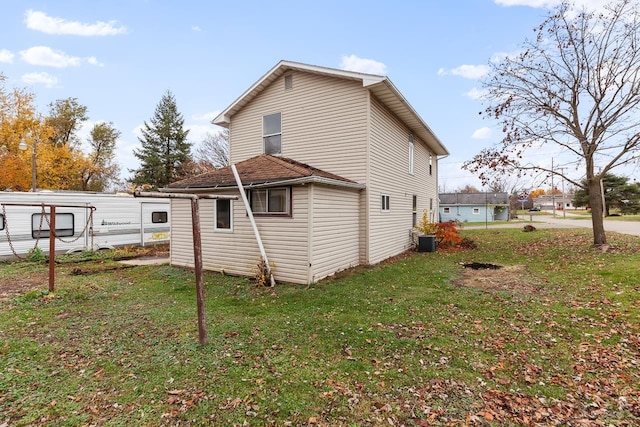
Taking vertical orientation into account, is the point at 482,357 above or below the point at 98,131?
below

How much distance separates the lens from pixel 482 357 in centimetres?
397

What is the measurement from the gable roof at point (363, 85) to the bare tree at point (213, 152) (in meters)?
18.9

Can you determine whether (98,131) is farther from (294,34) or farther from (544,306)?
(544,306)

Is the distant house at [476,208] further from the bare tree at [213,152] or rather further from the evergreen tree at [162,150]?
the evergreen tree at [162,150]

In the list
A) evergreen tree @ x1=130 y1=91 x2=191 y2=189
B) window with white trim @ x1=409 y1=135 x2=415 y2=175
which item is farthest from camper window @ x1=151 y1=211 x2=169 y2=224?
evergreen tree @ x1=130 y1=91 x2=191 y2=189

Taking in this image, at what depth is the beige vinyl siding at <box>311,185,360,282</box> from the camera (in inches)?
305

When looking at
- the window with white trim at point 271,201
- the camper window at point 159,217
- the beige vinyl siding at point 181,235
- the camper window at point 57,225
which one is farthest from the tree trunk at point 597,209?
the camper window at point 57,225

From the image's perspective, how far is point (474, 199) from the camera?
41.8 m

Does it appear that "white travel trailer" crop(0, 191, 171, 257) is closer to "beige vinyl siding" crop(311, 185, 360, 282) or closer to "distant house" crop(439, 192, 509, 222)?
"beige vinyl siding" crop(311, 185, 360, 282)

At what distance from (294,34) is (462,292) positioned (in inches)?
480

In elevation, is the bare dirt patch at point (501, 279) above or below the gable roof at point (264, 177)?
below

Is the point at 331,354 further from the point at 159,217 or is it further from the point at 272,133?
the point at 159,217

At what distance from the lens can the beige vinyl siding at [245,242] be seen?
766 centimetres

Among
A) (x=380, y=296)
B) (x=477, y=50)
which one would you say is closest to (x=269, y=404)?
(x=380, y=296)
